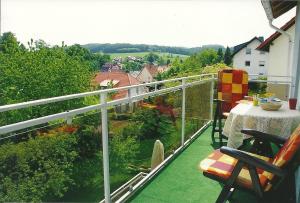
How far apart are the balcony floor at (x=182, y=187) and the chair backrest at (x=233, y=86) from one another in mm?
1564

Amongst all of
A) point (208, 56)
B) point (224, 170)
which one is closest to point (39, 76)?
point (224, 170)

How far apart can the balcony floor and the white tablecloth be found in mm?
604

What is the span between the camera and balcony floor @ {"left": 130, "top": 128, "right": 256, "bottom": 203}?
2.74m

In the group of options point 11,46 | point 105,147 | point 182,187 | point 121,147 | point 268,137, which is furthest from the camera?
point 11,46

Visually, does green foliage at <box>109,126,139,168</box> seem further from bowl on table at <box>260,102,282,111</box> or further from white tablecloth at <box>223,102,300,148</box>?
bowl on table at <box>260,102,282,111</box>

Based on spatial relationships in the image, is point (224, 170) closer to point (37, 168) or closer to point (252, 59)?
point (37, 168)

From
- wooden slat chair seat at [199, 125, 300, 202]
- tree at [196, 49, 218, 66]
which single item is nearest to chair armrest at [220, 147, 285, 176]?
wooden slat chair seat at [199, 125, 300, 202]

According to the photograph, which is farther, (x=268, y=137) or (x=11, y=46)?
(x=11, y=46)

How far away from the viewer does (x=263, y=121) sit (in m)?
3.02

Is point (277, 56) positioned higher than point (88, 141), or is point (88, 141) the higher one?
point (277, 56)

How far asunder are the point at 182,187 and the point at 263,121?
1.12 metres

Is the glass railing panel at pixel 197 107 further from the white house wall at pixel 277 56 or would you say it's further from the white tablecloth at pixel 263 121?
the white house wall at pixel 277 56

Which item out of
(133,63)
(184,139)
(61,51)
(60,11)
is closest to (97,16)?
(60,11)

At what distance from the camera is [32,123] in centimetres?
160
